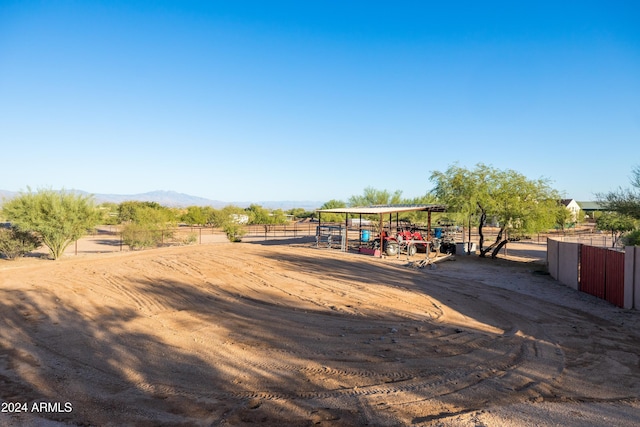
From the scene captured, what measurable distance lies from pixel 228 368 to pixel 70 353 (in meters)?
3.09

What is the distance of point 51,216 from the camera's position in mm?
25344

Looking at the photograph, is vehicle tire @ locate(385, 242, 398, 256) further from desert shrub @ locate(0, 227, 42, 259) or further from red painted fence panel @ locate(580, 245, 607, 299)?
desert shrub @ locate(0, 227, 42, 259)

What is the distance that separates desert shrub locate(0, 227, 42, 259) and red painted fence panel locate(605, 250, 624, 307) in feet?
95.5

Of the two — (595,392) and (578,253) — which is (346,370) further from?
(578,253)

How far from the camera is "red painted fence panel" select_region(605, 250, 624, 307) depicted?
42.8 feet

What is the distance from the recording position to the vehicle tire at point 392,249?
25845 millimetres

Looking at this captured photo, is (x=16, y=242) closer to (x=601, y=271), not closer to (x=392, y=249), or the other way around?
(x=392, y=249)

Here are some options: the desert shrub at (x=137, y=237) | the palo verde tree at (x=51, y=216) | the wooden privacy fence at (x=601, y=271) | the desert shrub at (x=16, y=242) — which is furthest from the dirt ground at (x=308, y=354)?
the desert shrub at (x=137, y=237)

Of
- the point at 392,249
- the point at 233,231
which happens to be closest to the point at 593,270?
the point at 392,249

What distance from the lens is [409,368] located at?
729 cm

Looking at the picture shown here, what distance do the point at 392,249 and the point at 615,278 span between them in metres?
13.5

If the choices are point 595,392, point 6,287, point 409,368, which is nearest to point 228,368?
point 409,368

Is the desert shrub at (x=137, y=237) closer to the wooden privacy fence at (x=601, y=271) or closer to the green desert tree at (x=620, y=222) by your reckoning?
the wooden privacy fence at (x=601, y=271)

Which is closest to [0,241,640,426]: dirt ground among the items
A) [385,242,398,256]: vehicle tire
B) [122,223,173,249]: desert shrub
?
[385,242,398,256]: vehicle tire
